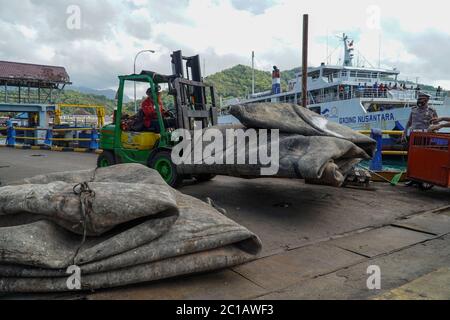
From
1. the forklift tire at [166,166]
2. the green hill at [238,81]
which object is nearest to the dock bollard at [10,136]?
the forklift tire at [166,166]

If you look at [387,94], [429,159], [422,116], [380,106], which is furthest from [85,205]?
[387,94]

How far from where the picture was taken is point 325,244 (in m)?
4.03

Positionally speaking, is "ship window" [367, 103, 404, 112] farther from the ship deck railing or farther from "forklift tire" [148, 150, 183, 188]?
"forklift tire" [148, 150, 183, 188]

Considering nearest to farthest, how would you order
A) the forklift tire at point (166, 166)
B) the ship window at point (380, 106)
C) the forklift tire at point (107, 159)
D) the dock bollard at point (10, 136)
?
the forklift tire at point (166, 166) → the forklift tire at point (107, 159) → the dock bollard at point (10, 136) → the ship window at point (380, 106)

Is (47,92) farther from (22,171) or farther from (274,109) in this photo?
(274,109)

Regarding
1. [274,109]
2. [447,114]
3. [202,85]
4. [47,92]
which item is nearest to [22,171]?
[202,85]

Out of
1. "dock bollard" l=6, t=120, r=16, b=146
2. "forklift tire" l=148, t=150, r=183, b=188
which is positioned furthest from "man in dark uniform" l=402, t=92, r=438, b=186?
"dock bollard" l=6, t=120, r=16, b=146

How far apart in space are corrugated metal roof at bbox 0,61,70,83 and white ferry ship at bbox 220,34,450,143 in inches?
797

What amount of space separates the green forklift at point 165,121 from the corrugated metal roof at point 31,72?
30.1 m

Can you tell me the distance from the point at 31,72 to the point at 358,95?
96.2ft

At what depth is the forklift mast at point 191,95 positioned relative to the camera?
23.4ft

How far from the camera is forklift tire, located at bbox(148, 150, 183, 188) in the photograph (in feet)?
22.2

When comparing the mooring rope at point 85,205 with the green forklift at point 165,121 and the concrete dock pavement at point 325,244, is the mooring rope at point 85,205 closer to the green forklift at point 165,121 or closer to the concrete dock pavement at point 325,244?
the concrete dock pavement at point 325,244
